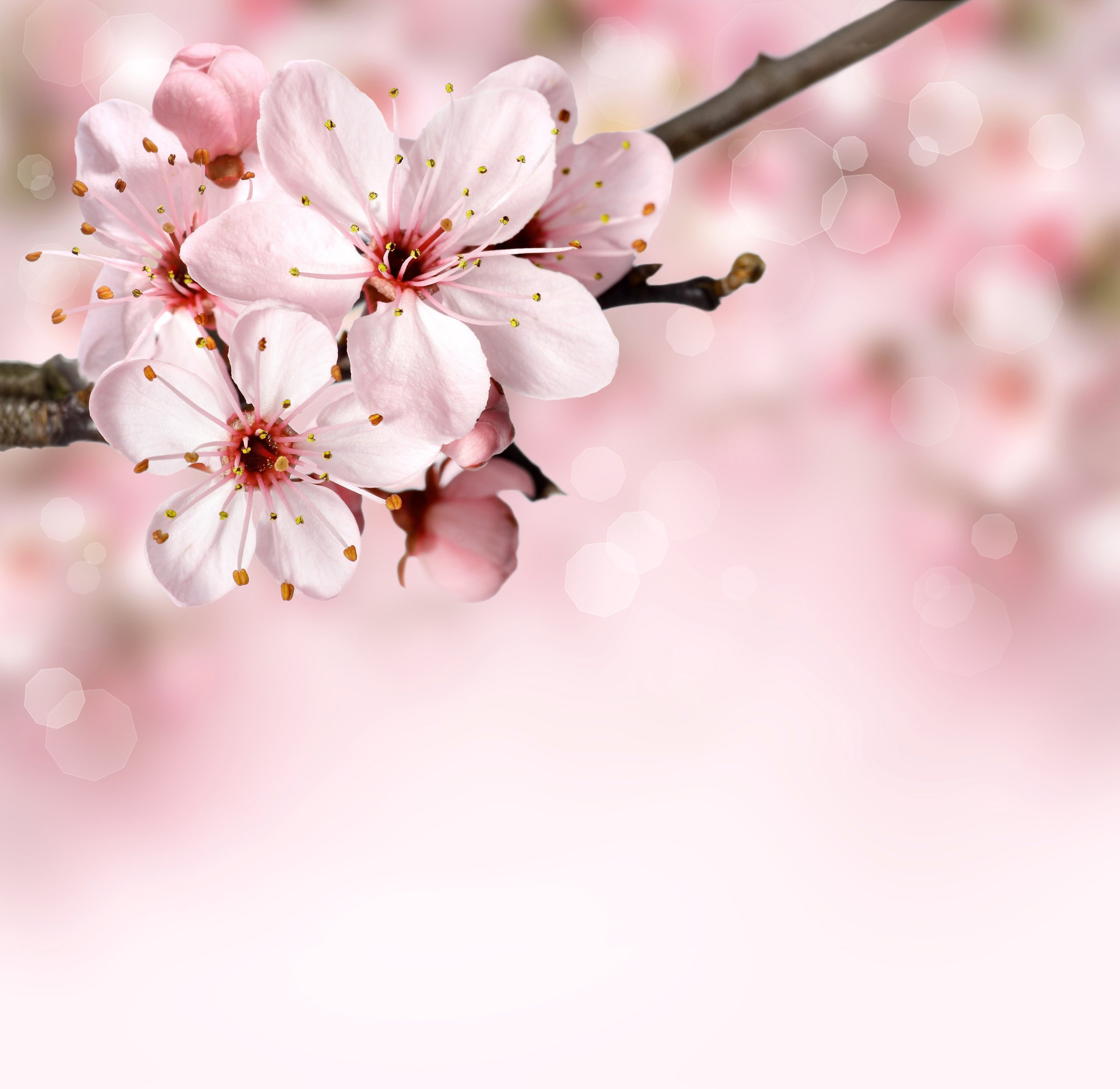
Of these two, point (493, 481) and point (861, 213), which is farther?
point (861, 213)

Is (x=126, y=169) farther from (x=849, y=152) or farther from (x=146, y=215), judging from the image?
(x=849, y=152)

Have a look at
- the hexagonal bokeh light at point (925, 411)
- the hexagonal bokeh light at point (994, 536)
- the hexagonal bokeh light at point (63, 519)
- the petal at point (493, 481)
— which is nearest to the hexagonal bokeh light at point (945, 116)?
the hexagonal bokeh light at point (925, 411)

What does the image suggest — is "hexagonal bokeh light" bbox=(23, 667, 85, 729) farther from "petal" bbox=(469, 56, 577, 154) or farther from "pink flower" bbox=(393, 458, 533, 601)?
"petal" bbox=(469, 56, 577, 154)

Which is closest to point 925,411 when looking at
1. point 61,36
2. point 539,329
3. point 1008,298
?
point 1008,298

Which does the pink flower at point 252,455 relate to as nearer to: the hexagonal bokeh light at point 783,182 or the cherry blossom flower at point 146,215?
the cherry blossom flower at point 146,215

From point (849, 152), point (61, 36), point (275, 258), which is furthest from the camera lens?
point (849, 152)

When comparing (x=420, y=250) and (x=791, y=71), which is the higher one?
(x=791, y=71)
